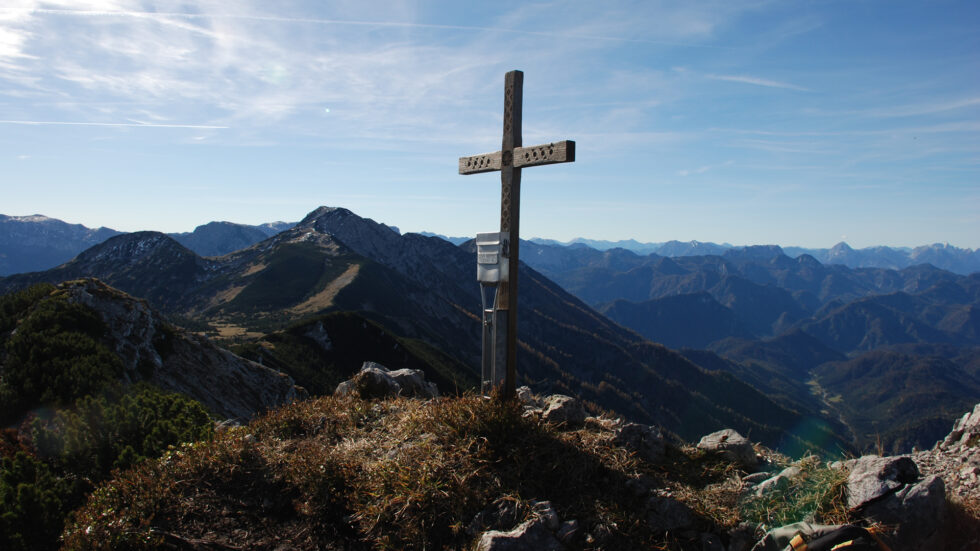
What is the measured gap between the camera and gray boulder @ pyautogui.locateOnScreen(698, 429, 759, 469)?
916 cm

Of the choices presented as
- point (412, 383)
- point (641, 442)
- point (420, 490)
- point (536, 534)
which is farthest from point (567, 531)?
point (412, 383)

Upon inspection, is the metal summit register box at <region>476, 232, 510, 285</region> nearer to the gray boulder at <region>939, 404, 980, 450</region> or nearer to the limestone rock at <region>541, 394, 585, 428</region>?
the limestone rock at <region>541, 394, 585, 428</region>

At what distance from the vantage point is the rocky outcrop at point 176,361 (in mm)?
25531

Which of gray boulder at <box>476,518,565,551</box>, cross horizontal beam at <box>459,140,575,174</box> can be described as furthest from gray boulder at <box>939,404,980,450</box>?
cross horizontal beam at <box>459,140,575,174</box>

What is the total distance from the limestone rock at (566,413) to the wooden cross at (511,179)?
0.85 metres

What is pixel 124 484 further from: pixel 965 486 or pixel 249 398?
pixel 249 398

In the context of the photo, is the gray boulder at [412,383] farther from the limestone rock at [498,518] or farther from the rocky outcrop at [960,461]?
the rocky outcrop at [960,461]

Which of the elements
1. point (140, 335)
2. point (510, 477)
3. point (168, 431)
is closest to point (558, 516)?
point (510, 477)

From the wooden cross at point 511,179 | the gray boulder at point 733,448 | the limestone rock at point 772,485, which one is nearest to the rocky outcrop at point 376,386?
the wooden cross at point 511,179

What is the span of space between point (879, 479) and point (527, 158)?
24.7 feet

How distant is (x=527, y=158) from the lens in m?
10.4

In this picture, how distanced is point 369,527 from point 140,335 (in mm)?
26313

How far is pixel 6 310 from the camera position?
22.0 metres

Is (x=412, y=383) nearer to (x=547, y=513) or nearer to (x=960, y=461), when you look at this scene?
(x=547, y=513)
